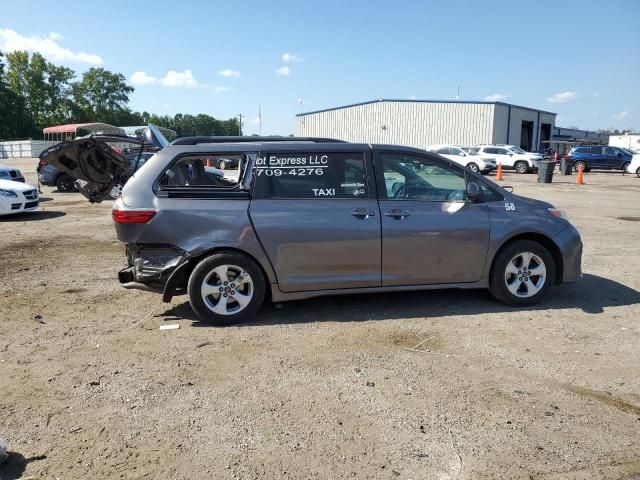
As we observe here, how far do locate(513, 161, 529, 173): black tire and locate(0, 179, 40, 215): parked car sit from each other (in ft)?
96.9

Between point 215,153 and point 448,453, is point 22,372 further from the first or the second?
point 448,453

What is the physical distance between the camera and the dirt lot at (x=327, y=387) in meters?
2.94

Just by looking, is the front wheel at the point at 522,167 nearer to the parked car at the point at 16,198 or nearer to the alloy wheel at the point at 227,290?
the parked car at the point at 16,198

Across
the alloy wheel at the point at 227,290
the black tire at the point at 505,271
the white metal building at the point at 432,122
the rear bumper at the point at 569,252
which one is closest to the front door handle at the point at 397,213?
the black tire at the point at 505,271

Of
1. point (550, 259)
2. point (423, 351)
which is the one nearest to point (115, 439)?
point (423, 351)

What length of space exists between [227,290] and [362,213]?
5.04ft

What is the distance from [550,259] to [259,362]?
10.9ft

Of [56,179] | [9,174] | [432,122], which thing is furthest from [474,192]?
[432,122]

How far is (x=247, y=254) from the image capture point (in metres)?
5.06

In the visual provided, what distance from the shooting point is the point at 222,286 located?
5059 mm

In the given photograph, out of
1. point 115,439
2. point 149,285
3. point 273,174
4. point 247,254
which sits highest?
point 273,174

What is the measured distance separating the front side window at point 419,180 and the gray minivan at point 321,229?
1cm

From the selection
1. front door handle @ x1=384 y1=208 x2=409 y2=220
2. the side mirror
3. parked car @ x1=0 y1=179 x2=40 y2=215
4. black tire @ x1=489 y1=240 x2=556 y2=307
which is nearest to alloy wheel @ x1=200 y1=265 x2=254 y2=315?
front door handle @ x1=384 y1=208 x2=409 y2=220

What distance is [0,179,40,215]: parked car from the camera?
12.1 metres
